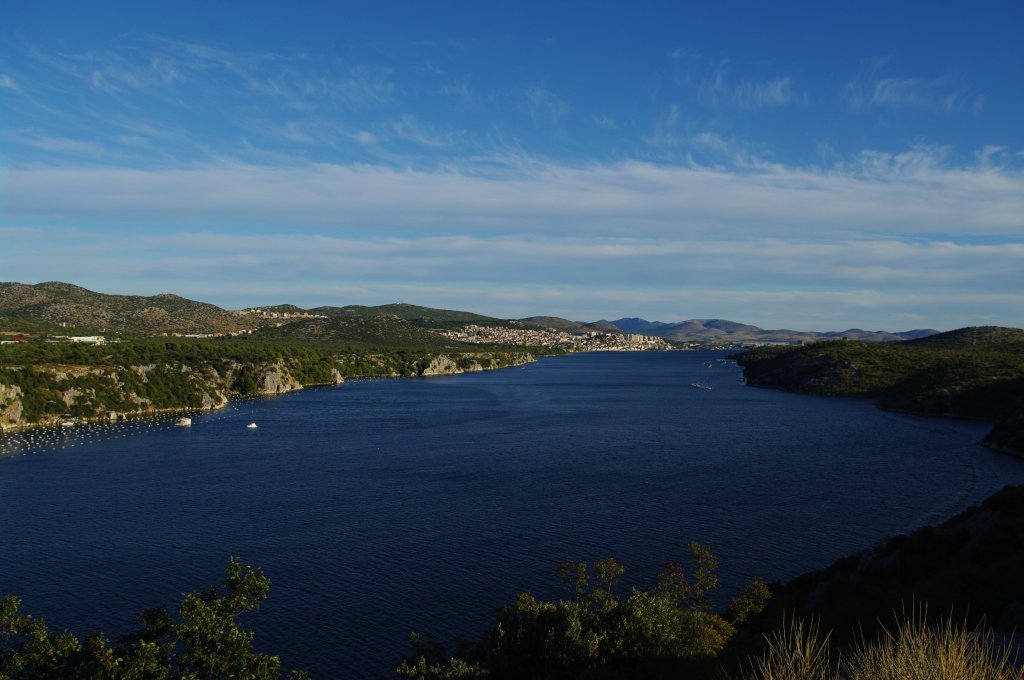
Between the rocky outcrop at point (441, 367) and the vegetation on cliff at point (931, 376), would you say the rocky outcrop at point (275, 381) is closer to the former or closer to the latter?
the rocky outcrop at point (441, 367)

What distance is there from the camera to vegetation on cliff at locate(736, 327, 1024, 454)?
93.8 meters

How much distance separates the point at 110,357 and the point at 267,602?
9357 centimetres

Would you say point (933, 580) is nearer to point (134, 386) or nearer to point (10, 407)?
point (10, 407)

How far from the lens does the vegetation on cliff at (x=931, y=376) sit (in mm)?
93750

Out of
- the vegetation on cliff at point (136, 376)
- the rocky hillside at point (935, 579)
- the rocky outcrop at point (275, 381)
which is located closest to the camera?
the rocky hillside at point (935, 579)

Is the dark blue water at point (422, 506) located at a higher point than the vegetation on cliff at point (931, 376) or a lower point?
lower

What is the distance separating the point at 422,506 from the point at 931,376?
9777 centimetres

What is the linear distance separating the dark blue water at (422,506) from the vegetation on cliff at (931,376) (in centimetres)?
706

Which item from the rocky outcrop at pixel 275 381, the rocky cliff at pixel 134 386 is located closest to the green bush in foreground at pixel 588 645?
the rocky cliff at pixel 134 386

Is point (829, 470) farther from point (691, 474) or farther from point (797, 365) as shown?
point (797, 365)

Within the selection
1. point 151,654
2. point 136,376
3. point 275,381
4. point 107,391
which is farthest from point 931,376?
point 107,391

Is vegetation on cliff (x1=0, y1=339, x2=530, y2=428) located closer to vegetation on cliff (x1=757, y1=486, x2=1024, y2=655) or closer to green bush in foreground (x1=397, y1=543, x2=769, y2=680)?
green bush in foreground (x1=397, y1=543, x2=769, y2=680)

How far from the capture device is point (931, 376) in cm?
11369

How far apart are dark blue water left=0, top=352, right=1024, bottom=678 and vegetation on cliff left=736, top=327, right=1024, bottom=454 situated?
706 centimetres
